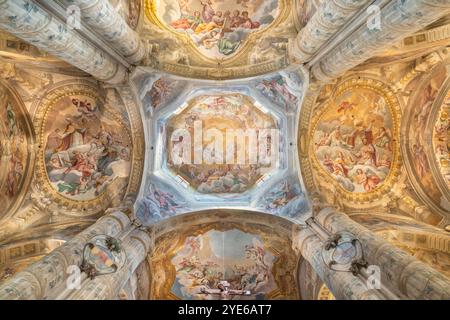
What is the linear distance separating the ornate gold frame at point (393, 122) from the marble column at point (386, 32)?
2114 millimetres

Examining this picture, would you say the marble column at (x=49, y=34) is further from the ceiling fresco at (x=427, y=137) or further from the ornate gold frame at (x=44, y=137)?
the ceiling fresco at (x=427, y=137)

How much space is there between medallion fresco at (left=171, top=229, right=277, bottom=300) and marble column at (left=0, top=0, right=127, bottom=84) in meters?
7.74

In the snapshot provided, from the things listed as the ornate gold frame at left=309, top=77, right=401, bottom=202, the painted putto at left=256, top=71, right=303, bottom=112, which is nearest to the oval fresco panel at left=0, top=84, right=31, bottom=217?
the painted putto at left=256, top=71, right=303, bottom=112

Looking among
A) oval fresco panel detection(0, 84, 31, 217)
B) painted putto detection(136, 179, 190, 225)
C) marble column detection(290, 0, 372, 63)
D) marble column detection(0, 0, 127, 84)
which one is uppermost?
marble column detection(290, 0, 372, 63)

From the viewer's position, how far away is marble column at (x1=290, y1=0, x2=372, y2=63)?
7.76 metres

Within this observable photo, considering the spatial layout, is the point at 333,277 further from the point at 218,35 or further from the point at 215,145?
the point at 218,35

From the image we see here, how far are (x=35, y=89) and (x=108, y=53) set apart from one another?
11.5ft

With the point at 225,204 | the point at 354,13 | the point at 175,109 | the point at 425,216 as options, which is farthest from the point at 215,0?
the point at 425,216

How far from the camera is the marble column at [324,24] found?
7756mm

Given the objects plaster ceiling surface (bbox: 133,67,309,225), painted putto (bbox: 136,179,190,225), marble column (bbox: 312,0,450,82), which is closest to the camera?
marble column (bbox: 312,0,450,82)

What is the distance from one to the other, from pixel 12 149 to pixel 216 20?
8420 millimetres

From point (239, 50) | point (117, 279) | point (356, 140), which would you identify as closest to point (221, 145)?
point (239, 50)

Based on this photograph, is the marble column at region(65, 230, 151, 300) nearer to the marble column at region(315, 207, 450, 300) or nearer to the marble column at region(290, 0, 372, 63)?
the marble column at region(315, 207, 450, 300)

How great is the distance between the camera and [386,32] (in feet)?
24.1
